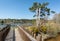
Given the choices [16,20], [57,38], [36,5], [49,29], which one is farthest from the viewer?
[16,20]

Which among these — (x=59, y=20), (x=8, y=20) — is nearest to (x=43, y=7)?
(x=8, y=20)

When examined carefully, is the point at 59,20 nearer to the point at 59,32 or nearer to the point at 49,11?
the point at 59,32

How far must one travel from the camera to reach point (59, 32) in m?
15.5

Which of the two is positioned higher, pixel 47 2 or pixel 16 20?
pixel 47 2

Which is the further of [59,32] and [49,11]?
[49,11]

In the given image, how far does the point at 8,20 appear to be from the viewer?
6619cm

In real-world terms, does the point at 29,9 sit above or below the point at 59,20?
above

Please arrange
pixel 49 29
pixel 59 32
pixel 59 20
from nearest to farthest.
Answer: pixel 59 32
pixel 49 29
pixel 59 20

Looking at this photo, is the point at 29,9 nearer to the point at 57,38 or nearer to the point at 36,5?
the point at 36,5

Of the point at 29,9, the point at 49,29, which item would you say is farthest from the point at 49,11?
the point at 49,29

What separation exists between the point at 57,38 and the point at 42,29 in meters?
3.96

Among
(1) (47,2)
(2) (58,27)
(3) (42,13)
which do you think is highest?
(1) (47,2)

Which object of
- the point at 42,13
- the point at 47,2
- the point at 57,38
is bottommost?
the point at 57,38

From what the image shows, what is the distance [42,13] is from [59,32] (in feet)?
110
